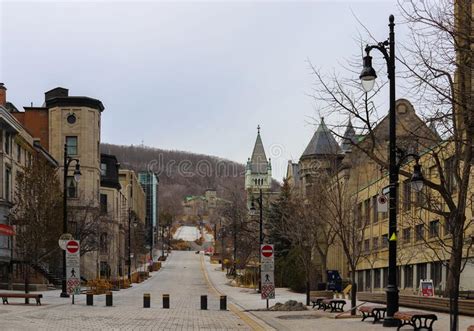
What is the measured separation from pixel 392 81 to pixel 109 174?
7285 centimetres

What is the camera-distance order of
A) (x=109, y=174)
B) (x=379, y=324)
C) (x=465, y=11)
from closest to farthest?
(x=465, y=11)
(x=379, y=324)
(x=109, y=174)

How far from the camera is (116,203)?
88.9m

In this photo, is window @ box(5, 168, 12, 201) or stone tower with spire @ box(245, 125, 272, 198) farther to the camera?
stone tower with spire @ box(245, 125, 272, 198)

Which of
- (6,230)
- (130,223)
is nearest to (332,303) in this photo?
(6,230)

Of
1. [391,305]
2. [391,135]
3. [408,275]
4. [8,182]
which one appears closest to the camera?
[391,135]

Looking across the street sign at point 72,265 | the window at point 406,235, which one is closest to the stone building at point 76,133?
the window at point 406,235

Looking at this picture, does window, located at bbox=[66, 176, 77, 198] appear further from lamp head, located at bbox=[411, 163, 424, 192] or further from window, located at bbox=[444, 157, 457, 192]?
lamp head, located at bbox=[411, 163, 424, 192]

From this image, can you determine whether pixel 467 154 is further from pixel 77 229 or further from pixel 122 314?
pixel 77 229

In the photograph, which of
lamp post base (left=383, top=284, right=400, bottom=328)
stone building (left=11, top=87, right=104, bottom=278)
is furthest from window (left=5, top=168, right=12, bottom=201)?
lamp post base (left=383, top=284, right=400, bottom=328)

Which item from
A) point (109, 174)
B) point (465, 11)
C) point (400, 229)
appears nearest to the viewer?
point (465, 11)

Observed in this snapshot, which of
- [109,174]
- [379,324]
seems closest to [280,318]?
[379,324]

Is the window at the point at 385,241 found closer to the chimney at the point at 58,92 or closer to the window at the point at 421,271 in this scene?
the window at the point at 421,271

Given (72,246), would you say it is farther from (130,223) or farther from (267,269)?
(130,223)

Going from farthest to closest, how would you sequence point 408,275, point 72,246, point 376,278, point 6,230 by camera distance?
point 376,278 → point 408,275 → point 6,230 → point 72,246
